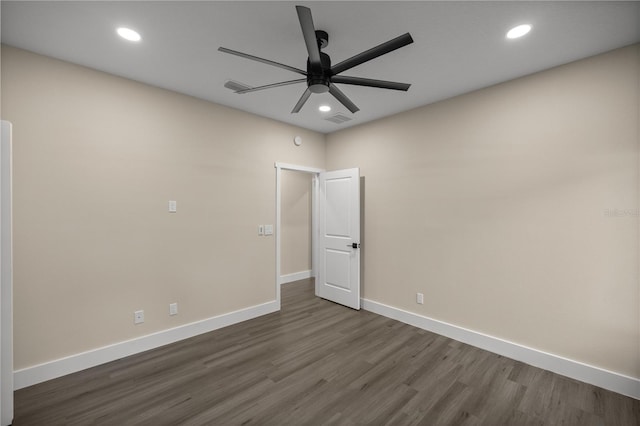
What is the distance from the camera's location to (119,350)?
2816 mm

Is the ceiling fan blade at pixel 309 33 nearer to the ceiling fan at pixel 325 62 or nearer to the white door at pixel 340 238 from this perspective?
the ceiling fan at pixel 325 62

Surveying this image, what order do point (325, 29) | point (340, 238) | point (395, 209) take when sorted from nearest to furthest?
point (325, 29) → point (395, 209) → point (340, 238)

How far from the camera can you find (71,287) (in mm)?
2584

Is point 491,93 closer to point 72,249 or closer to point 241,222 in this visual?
point 241,222

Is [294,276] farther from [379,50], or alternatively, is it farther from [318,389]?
[379,50]

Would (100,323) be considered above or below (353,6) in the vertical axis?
below

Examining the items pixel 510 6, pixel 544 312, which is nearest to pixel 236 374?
pixel 544 312

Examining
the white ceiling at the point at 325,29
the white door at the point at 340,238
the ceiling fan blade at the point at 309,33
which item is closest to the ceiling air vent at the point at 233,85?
the white ceiling at the point at 325,29

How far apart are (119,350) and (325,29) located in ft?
11.4

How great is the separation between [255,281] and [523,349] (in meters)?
3.16

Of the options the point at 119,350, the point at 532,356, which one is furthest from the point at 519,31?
the point at 119,350

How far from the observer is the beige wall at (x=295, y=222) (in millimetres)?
5883

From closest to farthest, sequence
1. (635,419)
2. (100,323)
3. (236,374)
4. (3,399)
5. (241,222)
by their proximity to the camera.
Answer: (3,399)
(635,419)
(236,374)
(100,323)
(241,222)

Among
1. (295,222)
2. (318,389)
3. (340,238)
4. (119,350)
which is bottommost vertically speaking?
(318,389)
